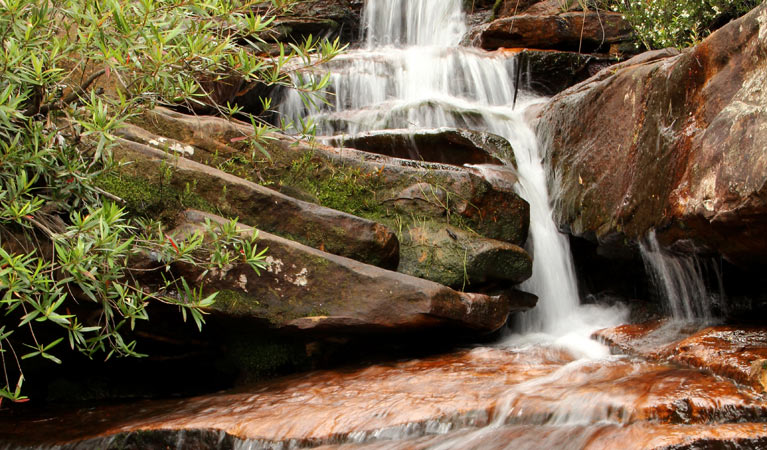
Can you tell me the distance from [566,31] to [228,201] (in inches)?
344

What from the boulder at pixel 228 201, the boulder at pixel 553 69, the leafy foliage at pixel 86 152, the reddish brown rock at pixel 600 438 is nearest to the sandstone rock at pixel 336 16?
the boulder at pixel 553 69

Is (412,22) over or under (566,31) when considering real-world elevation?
over

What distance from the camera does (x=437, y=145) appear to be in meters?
7.19

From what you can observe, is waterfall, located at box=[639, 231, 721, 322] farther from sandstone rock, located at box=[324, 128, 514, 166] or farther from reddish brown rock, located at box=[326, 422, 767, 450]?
reddish brown rock, located at box=[326, 422, 767, 450]

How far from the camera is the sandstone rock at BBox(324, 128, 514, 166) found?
709cm

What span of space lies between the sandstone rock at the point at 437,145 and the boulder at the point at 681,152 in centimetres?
87

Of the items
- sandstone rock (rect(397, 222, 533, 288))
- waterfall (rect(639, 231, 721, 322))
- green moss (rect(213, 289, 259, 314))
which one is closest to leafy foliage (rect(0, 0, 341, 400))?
green moss (rect(213, 289, 259, 314))

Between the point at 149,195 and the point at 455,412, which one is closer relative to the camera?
A: the point at 455,412

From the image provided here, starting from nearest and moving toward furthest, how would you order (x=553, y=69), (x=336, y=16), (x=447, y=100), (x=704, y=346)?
(x=704, y=346) < (x=447, y=100) < (x=553, y=69) < (x=336, y=16)

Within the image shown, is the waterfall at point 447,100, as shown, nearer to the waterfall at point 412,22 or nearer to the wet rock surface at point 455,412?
the waterfall at point 412,22

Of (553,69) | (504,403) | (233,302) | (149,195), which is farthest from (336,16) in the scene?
(504,403)

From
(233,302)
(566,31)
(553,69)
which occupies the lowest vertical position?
(233,302)

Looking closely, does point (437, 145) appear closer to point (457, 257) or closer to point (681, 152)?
point (457, 257)

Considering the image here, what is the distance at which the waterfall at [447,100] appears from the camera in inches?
262
